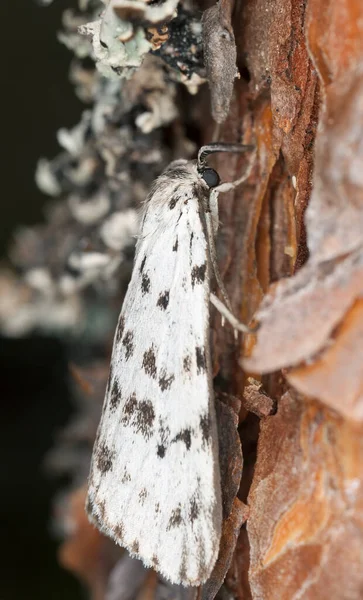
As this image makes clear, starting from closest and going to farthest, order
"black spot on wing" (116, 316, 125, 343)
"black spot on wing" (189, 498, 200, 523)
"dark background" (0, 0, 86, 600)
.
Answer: "black spot on wing" (189, 498, 200, 523) < "black spot on wing" (116, 316, 125, 343) < "dark background" (0, 0, 86, 600)

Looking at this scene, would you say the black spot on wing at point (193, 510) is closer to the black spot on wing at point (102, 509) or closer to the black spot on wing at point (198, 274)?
the black spot on wing at point (102, 509)

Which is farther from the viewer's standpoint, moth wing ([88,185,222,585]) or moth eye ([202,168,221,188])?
moth eye ([202,168,221,188])

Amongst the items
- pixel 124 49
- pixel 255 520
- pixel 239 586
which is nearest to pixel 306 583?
pixel 255 520

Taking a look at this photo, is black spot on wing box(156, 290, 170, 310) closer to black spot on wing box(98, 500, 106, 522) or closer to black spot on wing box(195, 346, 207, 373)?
black spot on wing box(195, 346, 207, 373)

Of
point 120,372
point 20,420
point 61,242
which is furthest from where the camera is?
point 20,420

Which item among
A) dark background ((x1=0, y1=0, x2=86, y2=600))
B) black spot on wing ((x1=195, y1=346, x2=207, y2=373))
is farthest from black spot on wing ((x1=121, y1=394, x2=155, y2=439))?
dark background ((x1=0, y1=0, x2=86, y2=600))

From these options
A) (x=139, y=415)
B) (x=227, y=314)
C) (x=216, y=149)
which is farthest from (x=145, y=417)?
(x=216, y=149)

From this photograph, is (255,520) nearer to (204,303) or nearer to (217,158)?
(204,303)
